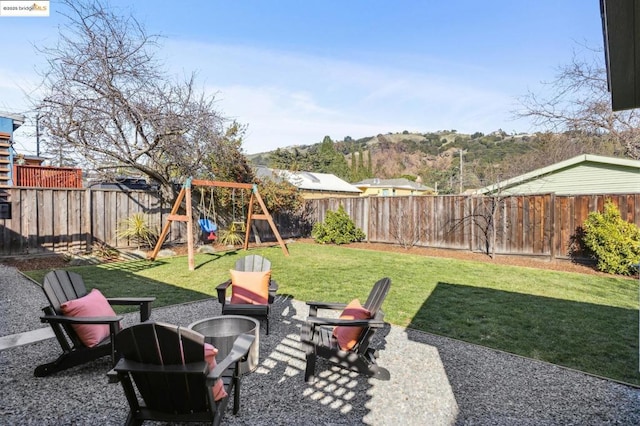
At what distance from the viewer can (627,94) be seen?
8.45 feet

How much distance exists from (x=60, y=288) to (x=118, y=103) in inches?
290

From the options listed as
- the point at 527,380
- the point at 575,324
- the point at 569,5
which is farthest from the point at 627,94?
the point at 569,5

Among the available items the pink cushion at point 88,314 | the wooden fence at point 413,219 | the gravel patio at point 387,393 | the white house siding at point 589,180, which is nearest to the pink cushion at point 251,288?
the gravel patio at point 387,393

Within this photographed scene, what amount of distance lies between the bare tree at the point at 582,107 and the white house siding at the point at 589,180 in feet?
3.24

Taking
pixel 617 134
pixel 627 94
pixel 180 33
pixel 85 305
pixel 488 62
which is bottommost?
pixel 85 305

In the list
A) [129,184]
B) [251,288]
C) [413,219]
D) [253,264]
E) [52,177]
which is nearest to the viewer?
[251,288]

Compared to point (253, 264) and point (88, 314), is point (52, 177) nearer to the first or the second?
point (253, 264)

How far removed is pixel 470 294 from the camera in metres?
6.04

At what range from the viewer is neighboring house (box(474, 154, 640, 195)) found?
11.8 metres

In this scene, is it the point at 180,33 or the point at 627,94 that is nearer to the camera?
the point at 627,94

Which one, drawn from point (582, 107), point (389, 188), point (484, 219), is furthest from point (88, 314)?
point (389, 188)

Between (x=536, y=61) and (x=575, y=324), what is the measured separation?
478 inches

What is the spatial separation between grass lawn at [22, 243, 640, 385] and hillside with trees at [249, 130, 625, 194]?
10.4m

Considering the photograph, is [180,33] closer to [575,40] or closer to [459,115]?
[575,40]
